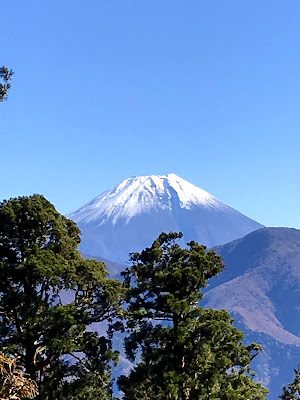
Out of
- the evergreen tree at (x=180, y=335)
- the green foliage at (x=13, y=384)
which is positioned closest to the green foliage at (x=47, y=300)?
the evergreen tree at (x=180, y=335)

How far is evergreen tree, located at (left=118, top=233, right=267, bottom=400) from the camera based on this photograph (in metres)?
20.6

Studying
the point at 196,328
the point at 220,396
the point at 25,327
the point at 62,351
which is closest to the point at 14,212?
the point at 25,327

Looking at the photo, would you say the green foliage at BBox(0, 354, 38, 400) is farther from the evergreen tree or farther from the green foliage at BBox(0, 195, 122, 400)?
the evergreen tree

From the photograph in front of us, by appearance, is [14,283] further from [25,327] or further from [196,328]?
[196,328]

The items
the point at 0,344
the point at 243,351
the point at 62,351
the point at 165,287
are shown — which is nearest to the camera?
the point at 0,344

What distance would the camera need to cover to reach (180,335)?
67.8ft

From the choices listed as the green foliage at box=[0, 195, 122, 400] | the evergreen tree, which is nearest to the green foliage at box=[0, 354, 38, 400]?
the green foliage at box=[0, 195, 122, 400]

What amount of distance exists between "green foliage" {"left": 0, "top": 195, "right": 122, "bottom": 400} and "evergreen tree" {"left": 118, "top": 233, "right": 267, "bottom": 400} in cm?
155

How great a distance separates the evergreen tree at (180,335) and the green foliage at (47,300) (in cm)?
155

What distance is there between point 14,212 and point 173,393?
989 centimetres

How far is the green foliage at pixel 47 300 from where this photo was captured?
19797 millimetres

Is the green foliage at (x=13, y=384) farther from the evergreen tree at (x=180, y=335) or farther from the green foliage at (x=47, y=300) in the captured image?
the evergreen tree at (x=180, y=335)

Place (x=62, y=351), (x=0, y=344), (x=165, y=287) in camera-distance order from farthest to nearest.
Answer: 1. (x=165, y=287)
2. (x=62, y=351)
3. (x=0, y=344)

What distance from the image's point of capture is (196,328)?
69.4 feet
